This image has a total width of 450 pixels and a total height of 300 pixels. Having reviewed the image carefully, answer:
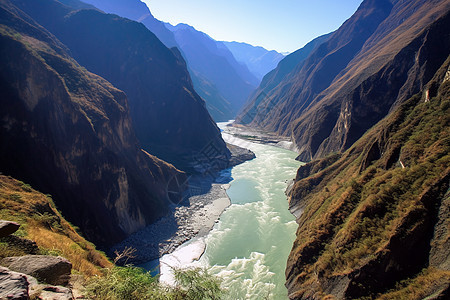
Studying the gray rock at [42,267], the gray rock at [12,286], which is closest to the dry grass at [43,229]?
the gray rock at [42,267]

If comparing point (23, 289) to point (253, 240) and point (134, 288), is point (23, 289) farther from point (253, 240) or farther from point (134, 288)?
point (253, 240)

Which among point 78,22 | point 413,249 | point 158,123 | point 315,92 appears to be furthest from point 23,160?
point 315,92

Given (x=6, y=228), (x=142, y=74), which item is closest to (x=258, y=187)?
(x=6, y=228)

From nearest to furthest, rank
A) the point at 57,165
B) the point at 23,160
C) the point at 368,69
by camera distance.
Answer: the point at 23,160 → the point at 57,165 → the point at 368,69

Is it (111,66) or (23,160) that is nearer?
(23,160)

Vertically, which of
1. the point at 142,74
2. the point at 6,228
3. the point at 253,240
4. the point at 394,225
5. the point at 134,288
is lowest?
the point at 253,240

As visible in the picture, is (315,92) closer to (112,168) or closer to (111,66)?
(111,66)

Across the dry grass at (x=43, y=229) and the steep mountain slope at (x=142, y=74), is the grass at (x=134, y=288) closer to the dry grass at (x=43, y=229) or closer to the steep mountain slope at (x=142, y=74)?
the dry grass at (x=43, y=229)
